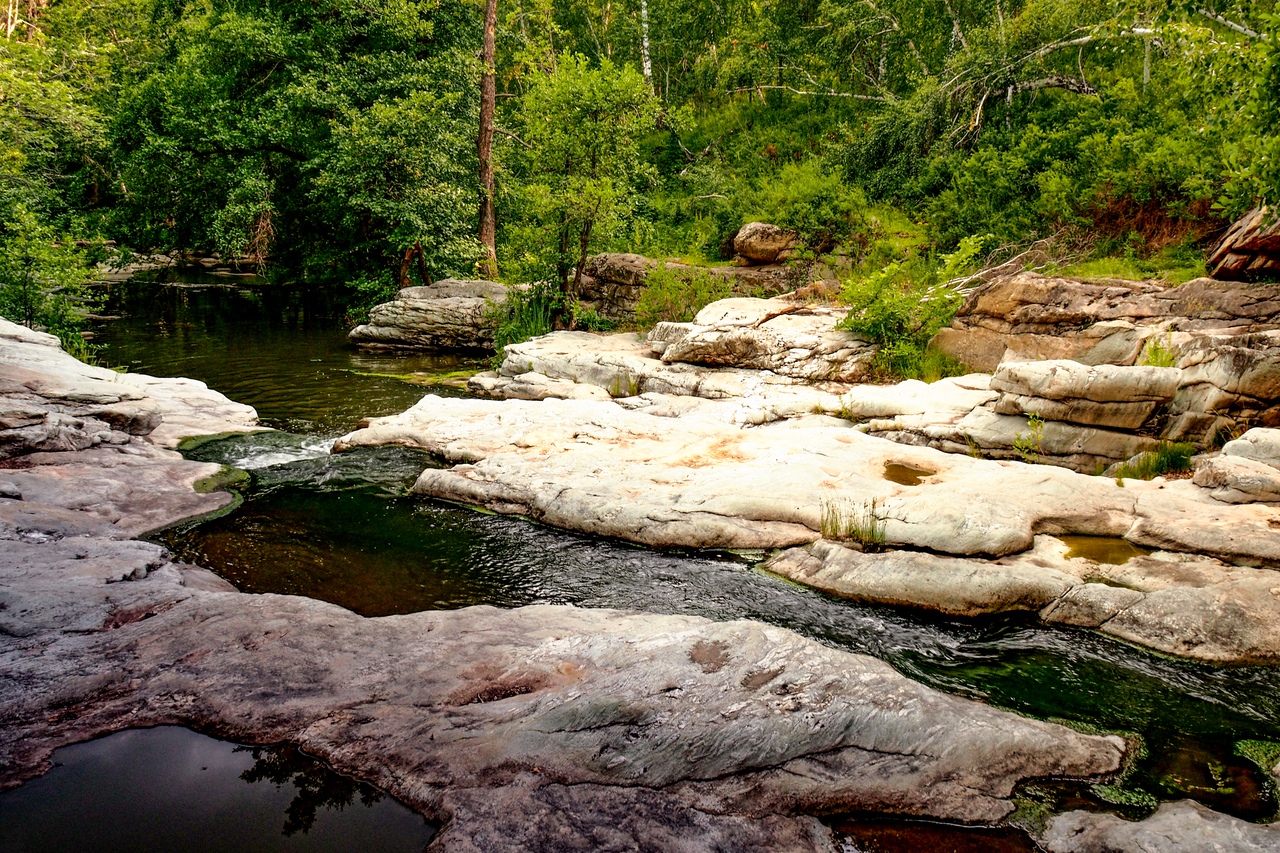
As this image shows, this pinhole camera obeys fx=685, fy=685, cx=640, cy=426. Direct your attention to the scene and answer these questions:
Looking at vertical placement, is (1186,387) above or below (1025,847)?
above

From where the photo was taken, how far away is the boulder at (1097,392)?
843 centimetres

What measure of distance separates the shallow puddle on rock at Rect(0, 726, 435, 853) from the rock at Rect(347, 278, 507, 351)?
1512cm

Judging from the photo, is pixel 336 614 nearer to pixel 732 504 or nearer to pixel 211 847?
pixel 211 847

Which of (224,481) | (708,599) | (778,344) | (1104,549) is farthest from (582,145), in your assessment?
(1104,549)

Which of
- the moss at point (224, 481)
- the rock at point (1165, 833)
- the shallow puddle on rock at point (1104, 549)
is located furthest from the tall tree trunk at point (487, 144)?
the rock at point (1165, 833)

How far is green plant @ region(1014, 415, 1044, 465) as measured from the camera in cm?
865

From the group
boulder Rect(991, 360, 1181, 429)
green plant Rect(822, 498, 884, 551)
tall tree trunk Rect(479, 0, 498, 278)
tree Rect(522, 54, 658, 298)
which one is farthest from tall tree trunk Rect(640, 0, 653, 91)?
green plant Rect(822, 498, 884, 551)

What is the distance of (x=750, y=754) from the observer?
3.61 m

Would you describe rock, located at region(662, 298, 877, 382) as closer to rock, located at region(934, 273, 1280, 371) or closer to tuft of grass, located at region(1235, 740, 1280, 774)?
rock, located at region(934, 273, 1280, 371)

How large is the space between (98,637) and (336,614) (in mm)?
1397

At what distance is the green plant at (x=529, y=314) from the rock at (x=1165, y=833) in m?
14.7

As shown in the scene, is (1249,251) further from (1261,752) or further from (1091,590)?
(1261,752)

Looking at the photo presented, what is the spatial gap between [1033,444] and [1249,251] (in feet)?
15.9

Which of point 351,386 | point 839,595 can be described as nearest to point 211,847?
point 839,595
